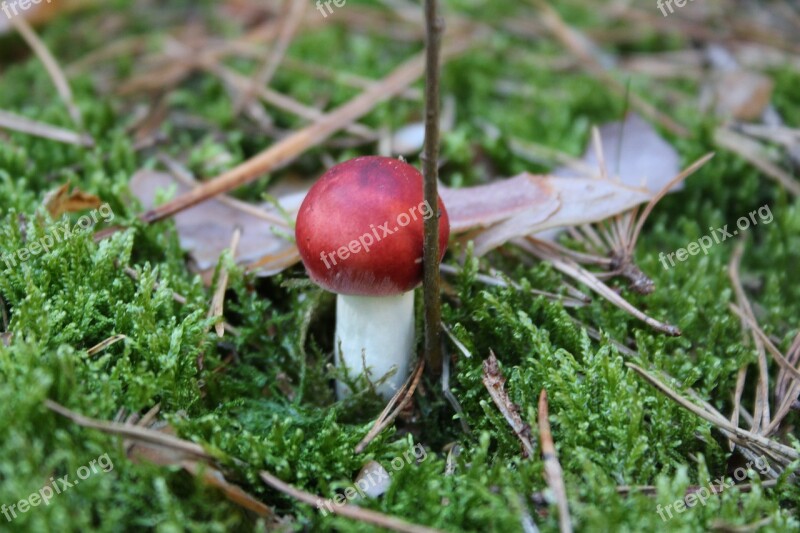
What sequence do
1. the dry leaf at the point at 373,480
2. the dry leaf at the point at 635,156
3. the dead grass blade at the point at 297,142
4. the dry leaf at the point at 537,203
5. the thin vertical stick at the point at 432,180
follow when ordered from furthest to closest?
the dry leaf at the point at 635,156 → the dead grass blade at the point at 297,142 → the dry leaf at the point at 537,203 → the dry leaf at the point at 373,480 → the thin vertical stick at the point at 432,180

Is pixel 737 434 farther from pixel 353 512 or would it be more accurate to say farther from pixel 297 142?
pixel 297 142

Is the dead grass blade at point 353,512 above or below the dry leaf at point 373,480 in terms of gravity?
above

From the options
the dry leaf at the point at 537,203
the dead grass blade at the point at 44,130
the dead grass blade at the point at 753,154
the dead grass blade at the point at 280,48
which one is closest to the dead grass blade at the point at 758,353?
the dry leaf at the point at 537,203

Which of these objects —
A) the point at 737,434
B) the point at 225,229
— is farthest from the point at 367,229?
the point at 737,434

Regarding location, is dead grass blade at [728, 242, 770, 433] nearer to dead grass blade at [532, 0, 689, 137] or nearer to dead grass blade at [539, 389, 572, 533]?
dead grass blade at [539, 389, 572, 533]

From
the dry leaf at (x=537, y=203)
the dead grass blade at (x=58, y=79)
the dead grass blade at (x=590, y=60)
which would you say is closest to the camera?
the dry leaf at (x=537, y=203)

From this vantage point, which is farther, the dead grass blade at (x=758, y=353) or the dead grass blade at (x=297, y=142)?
the dead grass blade at (x=297, y=142)

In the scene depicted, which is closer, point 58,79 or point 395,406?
point 395,406

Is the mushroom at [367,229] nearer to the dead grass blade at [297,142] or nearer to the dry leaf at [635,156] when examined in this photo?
the dead grass blade at [297,142]
